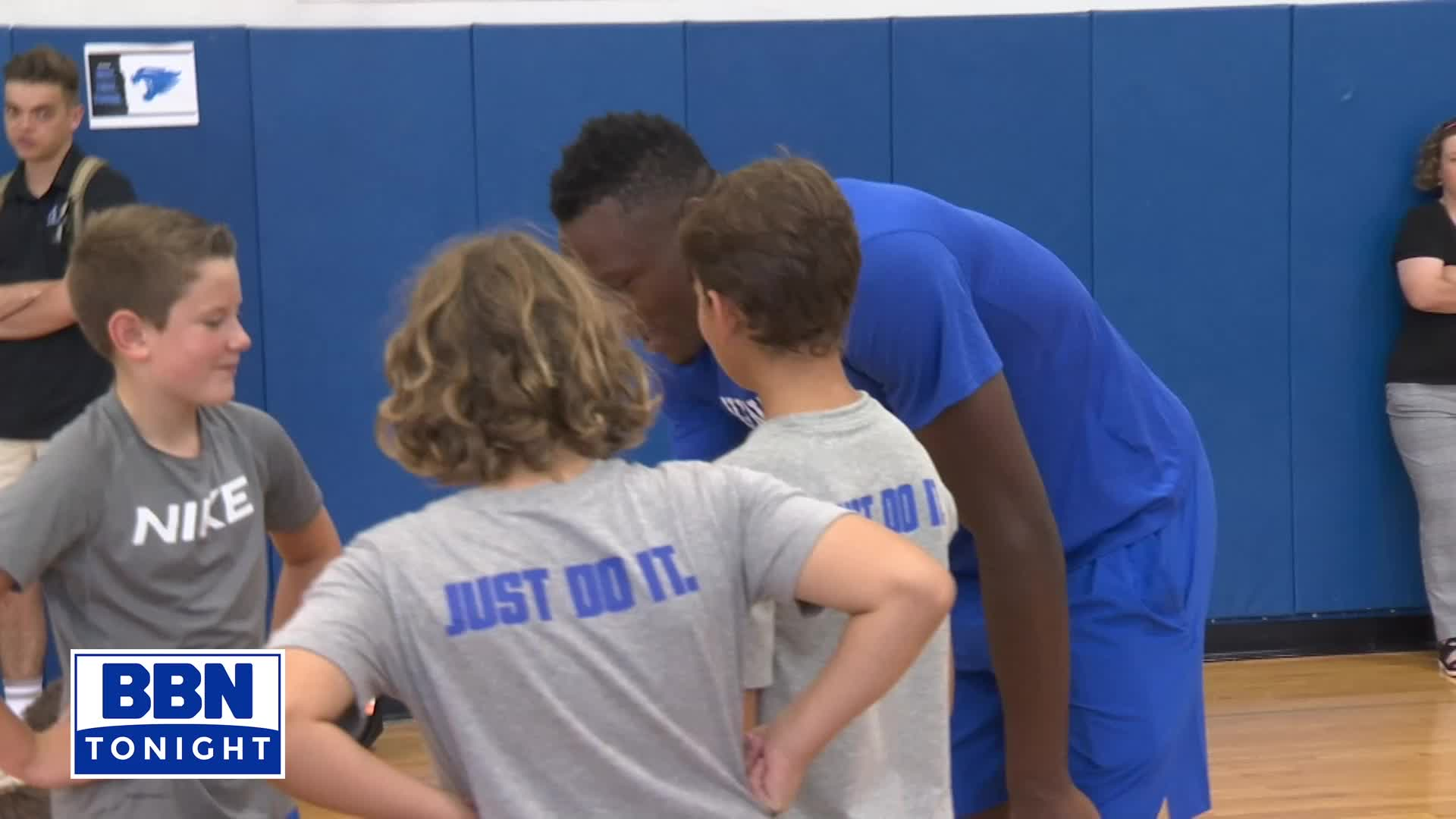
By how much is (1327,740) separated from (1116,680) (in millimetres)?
2928

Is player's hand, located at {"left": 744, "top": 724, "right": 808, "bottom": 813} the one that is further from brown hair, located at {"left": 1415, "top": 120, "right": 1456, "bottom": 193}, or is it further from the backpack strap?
brown hair, located at {"left": 1415, "top": 120, "right": 1456, "bottom": 193}

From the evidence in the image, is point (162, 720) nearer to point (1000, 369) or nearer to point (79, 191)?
point (1000, 369)

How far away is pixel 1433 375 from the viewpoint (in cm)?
523

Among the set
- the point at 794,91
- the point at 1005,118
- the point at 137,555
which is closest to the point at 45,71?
the point at 794,91

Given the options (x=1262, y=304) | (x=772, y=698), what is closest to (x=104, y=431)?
(x=772, y=698)

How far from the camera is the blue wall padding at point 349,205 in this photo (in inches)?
195

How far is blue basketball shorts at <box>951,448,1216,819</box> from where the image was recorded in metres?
1.90

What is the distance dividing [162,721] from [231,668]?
6.8 inches

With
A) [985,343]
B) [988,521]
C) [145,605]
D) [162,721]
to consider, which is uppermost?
[985,343]

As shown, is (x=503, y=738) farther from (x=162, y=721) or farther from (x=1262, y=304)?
(x=1262, y=304)

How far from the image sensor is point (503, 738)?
1359mm

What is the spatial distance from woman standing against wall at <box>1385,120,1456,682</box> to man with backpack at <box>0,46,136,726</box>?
12.9ft

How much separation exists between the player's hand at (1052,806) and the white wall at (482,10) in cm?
384

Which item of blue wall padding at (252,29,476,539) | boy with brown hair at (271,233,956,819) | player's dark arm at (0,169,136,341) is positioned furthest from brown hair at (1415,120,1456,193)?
boy with brown hair at (271,233,956,819)
